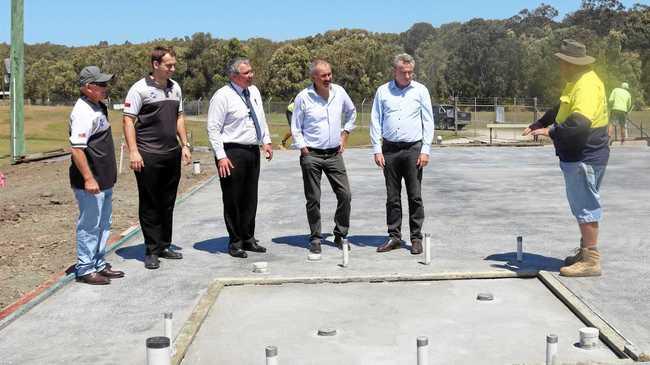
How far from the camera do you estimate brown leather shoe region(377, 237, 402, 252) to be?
821 cm

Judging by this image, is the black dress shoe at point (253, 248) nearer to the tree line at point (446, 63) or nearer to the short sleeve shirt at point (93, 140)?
the short sleeve shirt at point (93, 140)

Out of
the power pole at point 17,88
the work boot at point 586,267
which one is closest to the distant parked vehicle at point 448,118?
the power pole at point 17,88

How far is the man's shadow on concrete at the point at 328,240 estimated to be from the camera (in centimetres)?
875

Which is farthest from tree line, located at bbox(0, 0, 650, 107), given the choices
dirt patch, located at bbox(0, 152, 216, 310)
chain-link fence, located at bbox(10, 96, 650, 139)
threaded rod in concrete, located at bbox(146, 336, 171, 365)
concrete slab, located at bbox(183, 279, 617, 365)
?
threaded rod in concrete, located at bbox(146, 336, 171, 365)

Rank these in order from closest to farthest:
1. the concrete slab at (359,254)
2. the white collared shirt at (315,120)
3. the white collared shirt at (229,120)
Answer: the concrete slab at (359,254), the white collared shirt at (229,120), the white collared shirt at (315,120)

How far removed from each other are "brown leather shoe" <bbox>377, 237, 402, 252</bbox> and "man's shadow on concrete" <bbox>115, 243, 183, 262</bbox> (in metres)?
2.14

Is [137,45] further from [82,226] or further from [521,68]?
[82,226]

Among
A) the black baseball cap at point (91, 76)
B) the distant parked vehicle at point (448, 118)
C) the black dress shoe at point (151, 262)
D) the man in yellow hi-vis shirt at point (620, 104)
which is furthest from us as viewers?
the distant parked vehicle at point (448, 118)

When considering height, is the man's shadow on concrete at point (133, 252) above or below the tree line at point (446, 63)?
below

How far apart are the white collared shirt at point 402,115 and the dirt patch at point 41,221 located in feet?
11.3

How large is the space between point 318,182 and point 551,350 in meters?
4.21

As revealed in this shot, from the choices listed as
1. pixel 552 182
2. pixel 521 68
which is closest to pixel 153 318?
pixel 552 182

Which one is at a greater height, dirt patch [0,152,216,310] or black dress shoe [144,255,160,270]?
black dress shoe [144,255,160,270]

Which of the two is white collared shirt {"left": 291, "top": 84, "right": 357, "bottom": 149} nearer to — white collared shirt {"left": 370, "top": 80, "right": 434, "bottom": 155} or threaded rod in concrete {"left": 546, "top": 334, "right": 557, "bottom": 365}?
white collared shirt {"left": 370, "top": 80, "right": 434, "bottom": 155}
